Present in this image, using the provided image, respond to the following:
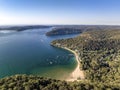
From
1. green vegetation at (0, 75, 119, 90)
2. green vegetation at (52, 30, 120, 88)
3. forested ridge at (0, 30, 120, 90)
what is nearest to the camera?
green vegetation at (0, 75, 119, 90)

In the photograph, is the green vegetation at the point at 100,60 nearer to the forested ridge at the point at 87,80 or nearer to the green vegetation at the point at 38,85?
the forested ridge at the point at 87,80

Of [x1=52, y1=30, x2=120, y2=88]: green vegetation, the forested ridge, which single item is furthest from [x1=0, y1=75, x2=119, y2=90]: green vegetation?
[x1=52, y1=30, x2=120, y2=88]: green vegetation

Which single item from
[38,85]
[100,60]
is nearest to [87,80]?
[38,85]

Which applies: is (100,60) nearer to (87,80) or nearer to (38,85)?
(87,80)

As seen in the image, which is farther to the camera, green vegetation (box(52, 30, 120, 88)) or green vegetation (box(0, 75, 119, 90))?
green vegetation (box(52, 30, 120, 88))

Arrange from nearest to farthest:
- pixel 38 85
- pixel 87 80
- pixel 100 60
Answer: pixel 38 85 < pixel 87 80 < pixel 100 60

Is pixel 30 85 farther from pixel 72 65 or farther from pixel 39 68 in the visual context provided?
pixel 72 65

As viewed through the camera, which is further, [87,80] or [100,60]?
[100,60]

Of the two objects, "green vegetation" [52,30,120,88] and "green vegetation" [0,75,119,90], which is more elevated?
"green vegetation" [0,75,119,90]

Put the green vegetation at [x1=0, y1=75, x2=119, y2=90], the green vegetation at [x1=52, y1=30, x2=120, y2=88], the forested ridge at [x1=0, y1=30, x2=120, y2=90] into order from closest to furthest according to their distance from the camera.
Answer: the green vegetation at [x1=0, y1=75, x2=119, y2=90]
the forested ridge at [x1=0, y1=30, x2=120, y2=90]
the green vegetation at [x1=52, y1=30, x2=120, y2=88]

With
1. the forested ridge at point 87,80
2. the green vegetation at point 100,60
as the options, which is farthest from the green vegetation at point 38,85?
the green vegetation at point 100,60

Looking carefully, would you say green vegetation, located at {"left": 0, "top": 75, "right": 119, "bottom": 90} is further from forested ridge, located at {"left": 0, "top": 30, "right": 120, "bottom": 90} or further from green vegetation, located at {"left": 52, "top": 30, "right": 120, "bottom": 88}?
green vegetation, located at {"left": 52, "top": 30, "right": 120, "bottom": 88}

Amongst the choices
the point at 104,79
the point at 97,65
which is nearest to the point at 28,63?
the point at 97,65
